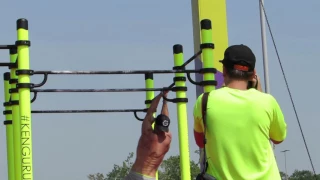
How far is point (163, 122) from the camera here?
24.0ft

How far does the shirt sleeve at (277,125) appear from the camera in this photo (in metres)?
3.92

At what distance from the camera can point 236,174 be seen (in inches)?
151

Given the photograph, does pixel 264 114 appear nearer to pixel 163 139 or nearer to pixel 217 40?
pixel 163 139

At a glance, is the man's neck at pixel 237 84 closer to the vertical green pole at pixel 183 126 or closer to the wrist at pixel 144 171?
the wrist at pixel 144 171

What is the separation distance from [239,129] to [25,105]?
10.7 ft

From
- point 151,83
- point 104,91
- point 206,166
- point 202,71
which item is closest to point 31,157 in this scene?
point 104,91

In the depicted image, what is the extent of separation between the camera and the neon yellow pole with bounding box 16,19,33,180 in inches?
261

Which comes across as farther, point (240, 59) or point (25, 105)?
point (25, 105)

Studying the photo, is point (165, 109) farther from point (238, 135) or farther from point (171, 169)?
point (171, 169)

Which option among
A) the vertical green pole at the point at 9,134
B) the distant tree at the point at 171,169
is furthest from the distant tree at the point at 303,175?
the vertical green pole at the point at 9,134

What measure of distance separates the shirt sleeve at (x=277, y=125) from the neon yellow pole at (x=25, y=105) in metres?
3.27

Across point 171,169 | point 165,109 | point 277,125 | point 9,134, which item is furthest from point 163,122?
point 171,169

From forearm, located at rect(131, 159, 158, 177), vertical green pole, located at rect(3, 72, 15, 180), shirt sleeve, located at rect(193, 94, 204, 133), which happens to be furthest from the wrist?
shirt sleeve, located at rect(193, 94, 204, 133)

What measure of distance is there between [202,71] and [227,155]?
3335mm
